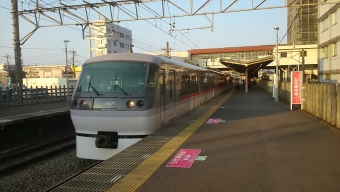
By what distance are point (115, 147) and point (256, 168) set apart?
3.52 metres

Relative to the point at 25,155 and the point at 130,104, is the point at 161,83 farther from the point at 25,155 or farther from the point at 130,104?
the point at 25,155

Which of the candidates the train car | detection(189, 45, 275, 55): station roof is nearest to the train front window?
the train car

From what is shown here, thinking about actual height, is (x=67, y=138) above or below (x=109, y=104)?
below

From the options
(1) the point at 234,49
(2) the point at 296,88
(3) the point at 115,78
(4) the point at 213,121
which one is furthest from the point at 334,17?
(1) the point at 234,49

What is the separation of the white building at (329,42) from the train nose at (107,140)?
2446cm

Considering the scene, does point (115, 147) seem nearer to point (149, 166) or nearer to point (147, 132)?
point (147, 132)

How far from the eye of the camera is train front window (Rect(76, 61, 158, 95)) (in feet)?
24.4

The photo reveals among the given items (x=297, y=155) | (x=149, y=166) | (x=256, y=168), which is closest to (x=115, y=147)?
(x=149, y=166)

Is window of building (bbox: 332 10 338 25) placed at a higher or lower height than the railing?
higher

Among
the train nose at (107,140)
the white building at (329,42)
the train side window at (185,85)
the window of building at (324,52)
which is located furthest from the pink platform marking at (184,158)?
the window of building at (324,52)

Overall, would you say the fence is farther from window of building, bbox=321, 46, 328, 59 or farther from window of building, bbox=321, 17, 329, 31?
window of building, bbox=321, 17, 329, 31

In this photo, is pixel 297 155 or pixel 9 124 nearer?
pixel 297 155

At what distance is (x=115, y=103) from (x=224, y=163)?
3.15 meters

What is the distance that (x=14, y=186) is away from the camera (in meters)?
6.89
